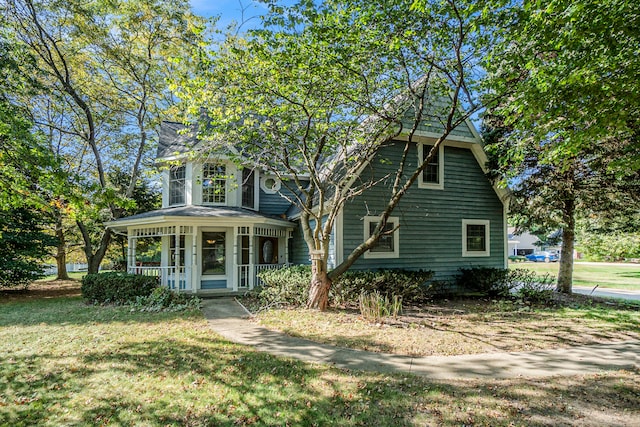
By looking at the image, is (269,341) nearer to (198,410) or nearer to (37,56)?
(198,410)

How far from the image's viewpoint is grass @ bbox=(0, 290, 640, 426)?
3.58 meters

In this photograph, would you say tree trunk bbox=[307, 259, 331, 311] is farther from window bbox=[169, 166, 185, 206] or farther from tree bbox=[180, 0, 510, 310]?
window bbox=[169, 166, 185, 206]

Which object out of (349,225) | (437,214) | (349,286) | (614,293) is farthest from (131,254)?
(614,293)

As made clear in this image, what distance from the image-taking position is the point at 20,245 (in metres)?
13.4

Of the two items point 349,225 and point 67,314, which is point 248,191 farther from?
point 67,314

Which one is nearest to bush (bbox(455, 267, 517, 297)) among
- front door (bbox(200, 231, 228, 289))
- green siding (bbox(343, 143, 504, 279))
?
green siding (bbox(343, 143, 504, 279))

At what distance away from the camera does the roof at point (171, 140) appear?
44.5 ft

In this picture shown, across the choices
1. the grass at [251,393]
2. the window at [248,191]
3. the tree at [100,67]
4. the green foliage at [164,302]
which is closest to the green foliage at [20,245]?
the tree at [100,67]

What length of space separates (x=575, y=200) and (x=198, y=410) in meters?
13.3

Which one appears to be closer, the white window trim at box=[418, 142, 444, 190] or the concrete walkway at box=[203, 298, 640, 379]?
the concrete walkway at box=[203, 298, 640, 379]

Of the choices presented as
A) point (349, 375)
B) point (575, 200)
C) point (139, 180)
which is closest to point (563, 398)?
point (349, 375)

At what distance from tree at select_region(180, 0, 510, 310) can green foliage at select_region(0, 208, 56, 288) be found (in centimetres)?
991

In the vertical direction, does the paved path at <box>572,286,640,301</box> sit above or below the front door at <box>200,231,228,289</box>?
below

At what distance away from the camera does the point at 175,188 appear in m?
13.6
